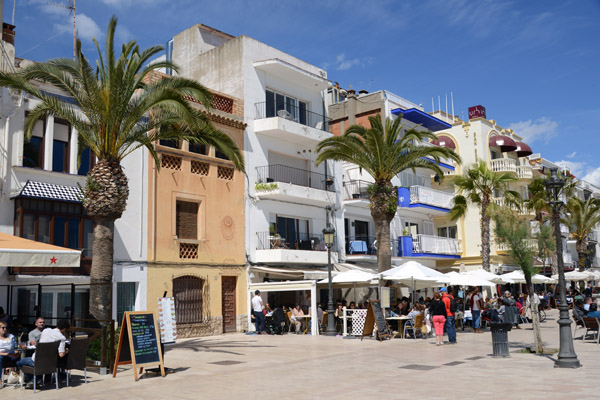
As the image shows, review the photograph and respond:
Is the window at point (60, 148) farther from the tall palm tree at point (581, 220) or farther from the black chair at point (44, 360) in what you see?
the tall palm tree at point (581, 220)

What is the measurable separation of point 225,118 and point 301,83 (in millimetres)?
6550

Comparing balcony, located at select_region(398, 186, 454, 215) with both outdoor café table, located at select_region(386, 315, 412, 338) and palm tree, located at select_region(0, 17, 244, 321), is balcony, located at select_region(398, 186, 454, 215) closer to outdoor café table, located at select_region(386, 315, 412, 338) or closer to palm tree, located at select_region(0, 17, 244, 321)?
outdoor café table, located at select_region(386, 315, 412, 338)

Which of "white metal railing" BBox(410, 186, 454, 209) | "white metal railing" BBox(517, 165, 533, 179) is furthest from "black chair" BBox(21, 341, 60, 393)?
"white metal railing" BBox(517, 165, 533, 179)

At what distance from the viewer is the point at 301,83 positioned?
3142 cm

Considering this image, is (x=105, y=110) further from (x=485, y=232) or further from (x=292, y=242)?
(x=485, y=232)

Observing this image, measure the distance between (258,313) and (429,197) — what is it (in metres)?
16.9

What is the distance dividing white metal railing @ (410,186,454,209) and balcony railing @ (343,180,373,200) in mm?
3670

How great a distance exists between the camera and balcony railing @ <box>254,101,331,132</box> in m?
28.8

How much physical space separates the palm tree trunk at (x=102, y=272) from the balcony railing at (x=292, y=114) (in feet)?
45.9

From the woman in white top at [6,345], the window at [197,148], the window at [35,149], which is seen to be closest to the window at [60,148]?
the window at [35,149]

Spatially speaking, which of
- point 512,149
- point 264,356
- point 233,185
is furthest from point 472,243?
point 264,356

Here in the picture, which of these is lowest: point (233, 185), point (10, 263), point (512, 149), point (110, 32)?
point (10, 263)

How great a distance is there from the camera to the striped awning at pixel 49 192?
18.7 m

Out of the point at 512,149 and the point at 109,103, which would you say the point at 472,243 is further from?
the point at 109,103
